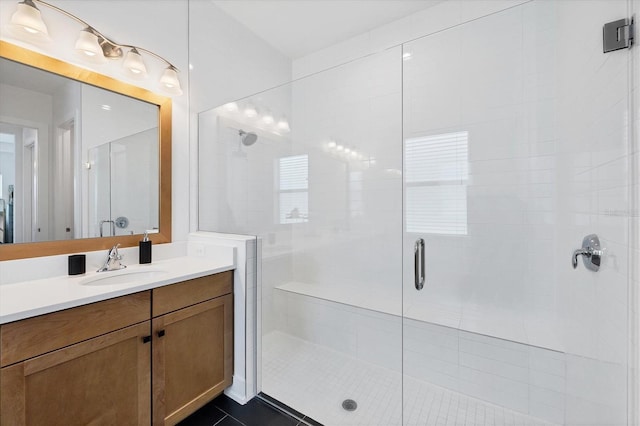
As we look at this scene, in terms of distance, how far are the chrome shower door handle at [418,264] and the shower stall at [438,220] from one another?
0.06 ft

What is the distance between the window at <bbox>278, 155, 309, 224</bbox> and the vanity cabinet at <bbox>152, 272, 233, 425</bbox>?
2.04 ft

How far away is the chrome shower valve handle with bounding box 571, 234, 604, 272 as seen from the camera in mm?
1042

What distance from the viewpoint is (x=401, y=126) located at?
1905 millimetres

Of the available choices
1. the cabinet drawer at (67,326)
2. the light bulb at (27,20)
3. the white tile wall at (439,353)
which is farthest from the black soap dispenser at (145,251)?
the light bulb at (27,20)

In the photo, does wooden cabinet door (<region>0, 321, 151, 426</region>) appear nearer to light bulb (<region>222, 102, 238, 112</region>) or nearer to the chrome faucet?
the chrome faucet

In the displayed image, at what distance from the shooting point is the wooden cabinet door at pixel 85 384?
932 millimetres

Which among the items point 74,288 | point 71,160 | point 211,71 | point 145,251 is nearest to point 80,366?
point 74,288

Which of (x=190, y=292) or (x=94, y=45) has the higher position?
(x=94, y=45)

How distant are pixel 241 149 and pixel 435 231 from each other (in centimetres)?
146

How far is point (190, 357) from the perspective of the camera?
1462 mm

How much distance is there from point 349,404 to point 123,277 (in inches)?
57.0

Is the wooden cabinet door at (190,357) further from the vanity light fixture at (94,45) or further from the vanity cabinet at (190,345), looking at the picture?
the vanity light fixture at (94,45)

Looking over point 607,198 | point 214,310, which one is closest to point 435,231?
point 607,198

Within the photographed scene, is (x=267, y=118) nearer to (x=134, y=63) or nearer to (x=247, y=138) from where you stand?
(x=247, y=138)
